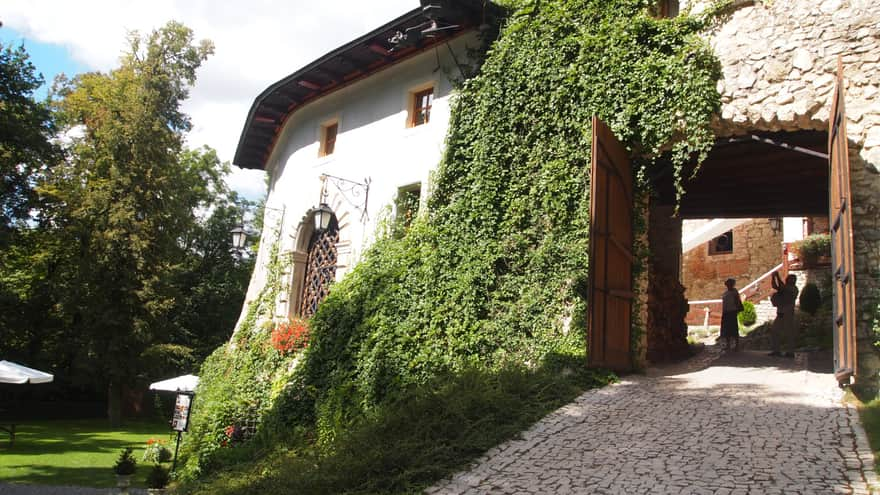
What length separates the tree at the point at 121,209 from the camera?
23266mm

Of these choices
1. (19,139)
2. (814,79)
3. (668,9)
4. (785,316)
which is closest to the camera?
(814,79)

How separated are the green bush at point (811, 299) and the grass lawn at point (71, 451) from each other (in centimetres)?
1348

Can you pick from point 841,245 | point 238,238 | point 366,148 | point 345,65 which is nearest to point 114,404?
point 238,238

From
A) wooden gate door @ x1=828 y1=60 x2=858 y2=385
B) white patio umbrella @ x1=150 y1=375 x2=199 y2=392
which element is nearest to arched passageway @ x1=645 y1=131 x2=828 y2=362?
wooden gate door @ x1=828 y1=60 x2=858 y2=385

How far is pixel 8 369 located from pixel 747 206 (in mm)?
17150

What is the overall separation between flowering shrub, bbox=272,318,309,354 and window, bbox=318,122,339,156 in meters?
4.23

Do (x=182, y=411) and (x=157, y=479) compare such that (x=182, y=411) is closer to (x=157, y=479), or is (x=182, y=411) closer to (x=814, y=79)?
(x=157, y=479)

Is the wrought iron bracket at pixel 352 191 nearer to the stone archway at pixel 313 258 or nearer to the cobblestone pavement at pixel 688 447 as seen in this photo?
the stone archway at pixel 313 258

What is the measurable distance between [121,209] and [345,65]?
14433mm

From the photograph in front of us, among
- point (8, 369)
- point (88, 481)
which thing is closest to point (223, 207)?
point (8, 369)

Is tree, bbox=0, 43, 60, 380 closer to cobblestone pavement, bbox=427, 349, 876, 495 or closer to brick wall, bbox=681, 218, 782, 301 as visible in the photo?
cobblestone pavement, bbox=427, 349, 876, 495

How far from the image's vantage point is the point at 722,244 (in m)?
A: 22.0

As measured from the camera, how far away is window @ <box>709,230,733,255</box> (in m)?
21.7

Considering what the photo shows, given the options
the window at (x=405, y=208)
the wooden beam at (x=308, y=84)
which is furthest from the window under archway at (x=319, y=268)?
the wooden beam at (x=308, y=84)
